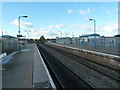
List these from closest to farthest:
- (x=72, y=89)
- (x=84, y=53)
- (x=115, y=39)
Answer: (x=72, y=89) → (x=84, y=53) → (x=115, y=39)

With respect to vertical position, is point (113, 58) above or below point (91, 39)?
below

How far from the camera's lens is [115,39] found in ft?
89.8

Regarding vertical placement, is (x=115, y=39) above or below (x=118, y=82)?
above

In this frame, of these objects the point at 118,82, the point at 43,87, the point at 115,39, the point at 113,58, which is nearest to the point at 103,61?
the point at 113,58

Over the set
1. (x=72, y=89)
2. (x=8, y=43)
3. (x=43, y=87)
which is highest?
(x=8, y=43)

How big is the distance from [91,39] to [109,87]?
2684 centimetres

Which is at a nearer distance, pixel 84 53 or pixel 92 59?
pixel 92 59

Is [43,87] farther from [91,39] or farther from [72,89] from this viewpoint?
[91,39]

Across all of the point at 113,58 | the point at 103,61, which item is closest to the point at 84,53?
the point at 103,61

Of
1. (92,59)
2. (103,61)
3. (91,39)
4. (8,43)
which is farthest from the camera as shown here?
(91,39)

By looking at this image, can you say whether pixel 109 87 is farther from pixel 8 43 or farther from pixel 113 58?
pixel 8 43

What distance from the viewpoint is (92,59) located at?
51.3 feet

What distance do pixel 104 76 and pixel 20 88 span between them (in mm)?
5776

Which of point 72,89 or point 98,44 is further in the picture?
point 98,44
